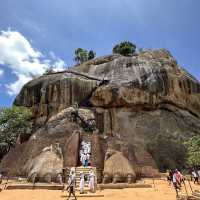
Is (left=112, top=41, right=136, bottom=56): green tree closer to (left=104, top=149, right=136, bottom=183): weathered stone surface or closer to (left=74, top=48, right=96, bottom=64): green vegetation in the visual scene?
(left=74, top=48, right=96, bottom=64): green vegetation

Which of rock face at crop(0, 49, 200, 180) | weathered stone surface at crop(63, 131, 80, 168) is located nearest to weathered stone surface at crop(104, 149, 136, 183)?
weathered stone surface at crop(63, 131, 80, 168)

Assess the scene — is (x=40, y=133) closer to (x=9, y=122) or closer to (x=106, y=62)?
(x=9, y=122)

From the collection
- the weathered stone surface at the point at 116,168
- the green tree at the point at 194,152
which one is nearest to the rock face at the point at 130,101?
the green tree at the point at 194,152

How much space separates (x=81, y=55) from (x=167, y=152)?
3817 cm

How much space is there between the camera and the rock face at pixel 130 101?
43.6m

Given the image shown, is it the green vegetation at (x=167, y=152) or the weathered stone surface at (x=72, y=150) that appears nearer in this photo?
the weathered stone surface at (x=72, y=150)

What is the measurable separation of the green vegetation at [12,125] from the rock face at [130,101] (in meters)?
2.13

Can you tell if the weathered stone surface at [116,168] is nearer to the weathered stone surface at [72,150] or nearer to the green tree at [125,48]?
the weathered stone surface at [72,150]

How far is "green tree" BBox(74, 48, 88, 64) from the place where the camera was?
2874 inches

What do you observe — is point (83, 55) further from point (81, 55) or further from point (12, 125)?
point (12, 125)

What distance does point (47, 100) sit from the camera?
48.6 meters

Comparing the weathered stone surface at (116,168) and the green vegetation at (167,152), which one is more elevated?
the green vegetation at (167,152)

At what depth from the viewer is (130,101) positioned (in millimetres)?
45719

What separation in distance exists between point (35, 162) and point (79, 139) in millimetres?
4894
